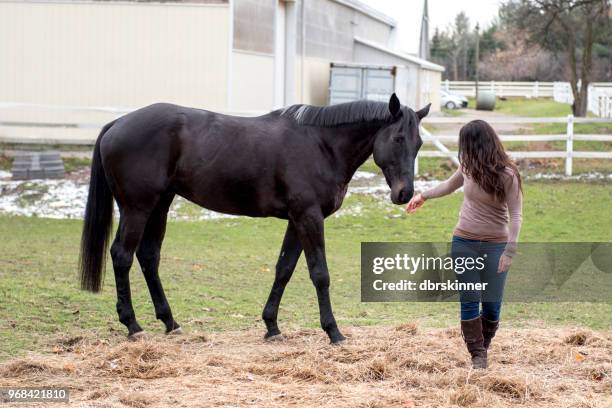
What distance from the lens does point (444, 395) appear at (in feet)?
17.1

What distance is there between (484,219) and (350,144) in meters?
1.57

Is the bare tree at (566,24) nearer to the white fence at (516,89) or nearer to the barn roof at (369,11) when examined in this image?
the barn roof at (369,11)

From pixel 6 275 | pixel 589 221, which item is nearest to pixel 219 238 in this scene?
pixel 6 275

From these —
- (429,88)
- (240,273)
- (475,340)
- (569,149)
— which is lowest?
(240,273)

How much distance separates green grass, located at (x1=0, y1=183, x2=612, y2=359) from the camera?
7.73 metres

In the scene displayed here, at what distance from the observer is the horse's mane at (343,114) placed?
6727 mm

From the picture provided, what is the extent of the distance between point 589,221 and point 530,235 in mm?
1482

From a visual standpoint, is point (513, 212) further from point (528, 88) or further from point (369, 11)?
point (528, 88)

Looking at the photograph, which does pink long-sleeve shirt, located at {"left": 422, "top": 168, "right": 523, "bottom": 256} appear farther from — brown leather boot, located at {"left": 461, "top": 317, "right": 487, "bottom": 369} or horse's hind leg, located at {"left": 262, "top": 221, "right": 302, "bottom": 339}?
horse's hind leg, located at {"left": 262, "top": 221, "right": 302, "bottom": 339}

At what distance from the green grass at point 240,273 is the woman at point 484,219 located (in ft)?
6.79

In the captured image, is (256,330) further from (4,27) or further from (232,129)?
(4,27)

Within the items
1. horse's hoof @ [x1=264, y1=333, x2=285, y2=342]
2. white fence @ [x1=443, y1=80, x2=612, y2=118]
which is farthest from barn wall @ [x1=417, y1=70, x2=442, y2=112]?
horse's hoof @ [x1=264, y1=333, x2=285, y2=342]

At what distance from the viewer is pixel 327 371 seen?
18.9 feet

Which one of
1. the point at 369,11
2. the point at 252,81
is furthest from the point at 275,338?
the point at 369,11
